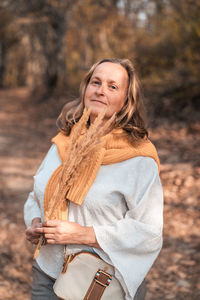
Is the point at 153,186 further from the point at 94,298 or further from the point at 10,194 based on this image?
the point at 10,194

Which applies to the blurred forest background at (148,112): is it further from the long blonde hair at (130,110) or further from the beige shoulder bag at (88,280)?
the long blonde hair at (130,110)

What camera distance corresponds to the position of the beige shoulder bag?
1.65 meters

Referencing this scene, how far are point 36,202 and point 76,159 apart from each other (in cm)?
62

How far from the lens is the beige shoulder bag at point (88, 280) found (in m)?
1.65

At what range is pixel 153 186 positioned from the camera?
5.66 feet

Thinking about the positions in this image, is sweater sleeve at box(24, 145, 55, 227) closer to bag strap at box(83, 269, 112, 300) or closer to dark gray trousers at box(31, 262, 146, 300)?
dark gray trousers at box(31, 262, 146, 300)

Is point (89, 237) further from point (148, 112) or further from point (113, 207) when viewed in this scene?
point (148, 112)

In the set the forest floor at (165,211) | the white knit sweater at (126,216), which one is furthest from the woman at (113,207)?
the forest floor at (165,211)

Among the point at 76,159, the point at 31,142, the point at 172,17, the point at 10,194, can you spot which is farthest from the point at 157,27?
the point at 76,159

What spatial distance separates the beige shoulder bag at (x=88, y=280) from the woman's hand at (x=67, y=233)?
2.6 inches

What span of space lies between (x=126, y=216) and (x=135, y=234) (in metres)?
0.10

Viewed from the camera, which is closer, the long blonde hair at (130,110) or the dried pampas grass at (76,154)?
the dried pampas grass at (76,154)

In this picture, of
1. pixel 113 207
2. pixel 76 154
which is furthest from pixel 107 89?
pixel 113 207

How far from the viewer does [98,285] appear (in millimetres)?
1648
